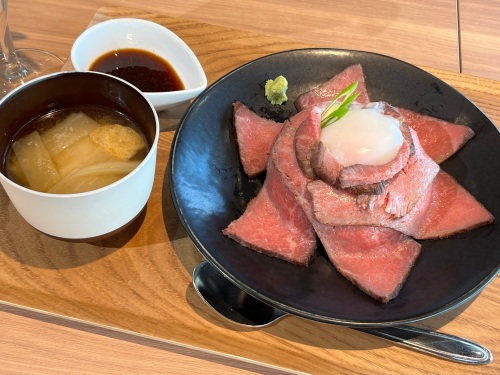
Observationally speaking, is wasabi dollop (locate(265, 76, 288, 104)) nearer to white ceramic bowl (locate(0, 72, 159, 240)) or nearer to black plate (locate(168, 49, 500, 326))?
black plate (locate(168, 49, 500, 326))

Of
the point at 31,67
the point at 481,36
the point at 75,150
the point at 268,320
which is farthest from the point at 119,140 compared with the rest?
the point at 481,36

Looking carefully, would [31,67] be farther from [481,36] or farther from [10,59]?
[481,36]

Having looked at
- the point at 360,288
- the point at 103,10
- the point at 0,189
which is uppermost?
the point at 103,10

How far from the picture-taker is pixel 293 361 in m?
1.24

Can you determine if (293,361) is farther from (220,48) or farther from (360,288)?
(220,48)

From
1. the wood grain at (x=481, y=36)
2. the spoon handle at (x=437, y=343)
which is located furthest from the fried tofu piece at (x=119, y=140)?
the wood grain at (x=481, y=36)

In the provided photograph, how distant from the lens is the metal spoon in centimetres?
126

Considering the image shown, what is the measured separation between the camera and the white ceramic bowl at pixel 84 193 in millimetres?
1146

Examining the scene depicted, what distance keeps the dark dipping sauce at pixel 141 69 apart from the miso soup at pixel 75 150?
14.5 inches

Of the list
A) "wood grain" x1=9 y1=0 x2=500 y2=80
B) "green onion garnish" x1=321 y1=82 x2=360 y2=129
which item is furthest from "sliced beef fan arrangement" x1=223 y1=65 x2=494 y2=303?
"wood grain" x1=9 y1=0 x2=500 y2=80

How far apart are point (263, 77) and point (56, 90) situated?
70 centimetres

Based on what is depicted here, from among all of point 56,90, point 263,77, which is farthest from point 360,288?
point 56,90

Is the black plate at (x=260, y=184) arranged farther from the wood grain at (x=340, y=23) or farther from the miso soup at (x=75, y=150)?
the wood grain at (x=340, y=23)

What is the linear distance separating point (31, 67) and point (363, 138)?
4.56ft
